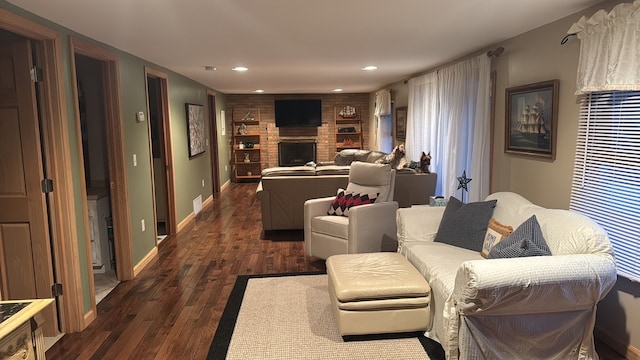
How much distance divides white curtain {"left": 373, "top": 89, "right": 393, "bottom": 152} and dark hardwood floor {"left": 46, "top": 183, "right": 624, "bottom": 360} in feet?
11.3

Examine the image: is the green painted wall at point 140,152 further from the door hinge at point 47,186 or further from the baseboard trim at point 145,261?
the door hinge at point 47,186

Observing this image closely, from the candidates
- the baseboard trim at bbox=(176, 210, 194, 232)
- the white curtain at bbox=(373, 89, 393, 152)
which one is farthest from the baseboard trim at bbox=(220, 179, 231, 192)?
the white curtain at bbox=(373, 89, 393, 152)

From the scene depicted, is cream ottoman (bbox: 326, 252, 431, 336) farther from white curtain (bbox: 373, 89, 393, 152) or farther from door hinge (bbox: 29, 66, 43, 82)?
white curtain (bbox: 373, 89, 393, 152)

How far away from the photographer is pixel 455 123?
4.78 meters

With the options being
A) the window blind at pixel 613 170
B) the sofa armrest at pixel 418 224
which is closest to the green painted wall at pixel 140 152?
the sofa armrest at pixel 418 224

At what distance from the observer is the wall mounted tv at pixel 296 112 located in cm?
1004

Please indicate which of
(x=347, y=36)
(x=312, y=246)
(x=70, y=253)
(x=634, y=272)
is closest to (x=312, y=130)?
(x=312, y=246)

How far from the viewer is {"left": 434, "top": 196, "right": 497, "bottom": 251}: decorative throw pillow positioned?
10.3 feet

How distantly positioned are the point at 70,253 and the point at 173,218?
102 inches

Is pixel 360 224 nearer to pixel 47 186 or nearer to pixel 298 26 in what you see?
pixel 298 26

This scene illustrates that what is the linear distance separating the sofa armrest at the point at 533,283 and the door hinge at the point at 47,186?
2.71m

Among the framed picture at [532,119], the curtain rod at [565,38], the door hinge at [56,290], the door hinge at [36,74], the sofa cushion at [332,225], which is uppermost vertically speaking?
the curtain rod at [565,38]

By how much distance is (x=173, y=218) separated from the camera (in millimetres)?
5527

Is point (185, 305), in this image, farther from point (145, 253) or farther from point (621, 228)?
point (621, 228)
